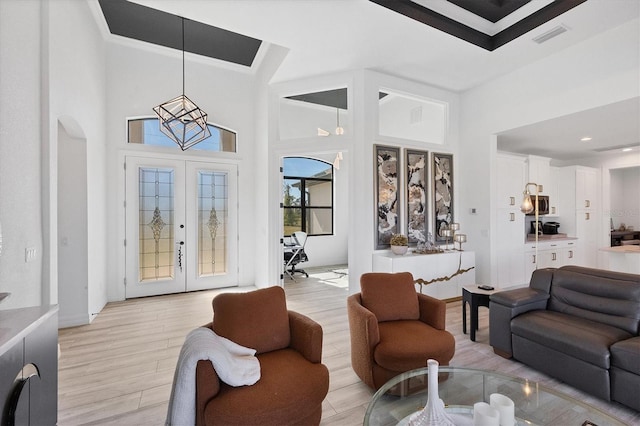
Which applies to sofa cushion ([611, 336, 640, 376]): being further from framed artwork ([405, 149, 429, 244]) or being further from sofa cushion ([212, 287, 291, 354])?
framed artwork ([405, 149, 429, 244])

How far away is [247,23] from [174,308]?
→ 4075mm

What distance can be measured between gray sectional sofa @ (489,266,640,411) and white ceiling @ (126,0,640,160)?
8.20ft

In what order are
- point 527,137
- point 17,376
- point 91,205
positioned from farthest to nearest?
point 527,137 < point 91,205 < point 17,376

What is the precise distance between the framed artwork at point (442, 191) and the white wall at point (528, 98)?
0.86 ft

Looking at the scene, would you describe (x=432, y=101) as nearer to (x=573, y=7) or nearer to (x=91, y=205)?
(x=573, y=7)

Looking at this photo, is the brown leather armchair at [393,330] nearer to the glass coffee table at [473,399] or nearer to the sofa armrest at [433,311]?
the sofa armrest at [433,311]

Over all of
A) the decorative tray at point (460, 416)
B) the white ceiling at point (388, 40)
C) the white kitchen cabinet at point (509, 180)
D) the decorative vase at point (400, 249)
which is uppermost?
the white ceiling at point (388, 40)

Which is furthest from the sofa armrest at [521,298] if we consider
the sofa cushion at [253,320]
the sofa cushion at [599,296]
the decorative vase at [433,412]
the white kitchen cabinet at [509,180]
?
the white kitchen cabinet at [509,180]

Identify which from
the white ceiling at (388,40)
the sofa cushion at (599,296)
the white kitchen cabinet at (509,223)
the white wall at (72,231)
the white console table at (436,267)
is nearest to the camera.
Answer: the sofa cushion at (599,296)

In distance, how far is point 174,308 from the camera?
172 inches

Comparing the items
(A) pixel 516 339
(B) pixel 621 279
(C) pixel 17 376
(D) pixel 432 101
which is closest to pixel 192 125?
(C) pixel 17 376

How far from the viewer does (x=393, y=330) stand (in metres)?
2.40

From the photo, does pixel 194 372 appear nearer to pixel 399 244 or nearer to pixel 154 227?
pixel 399 244

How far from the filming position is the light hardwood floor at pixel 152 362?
2094 mm
